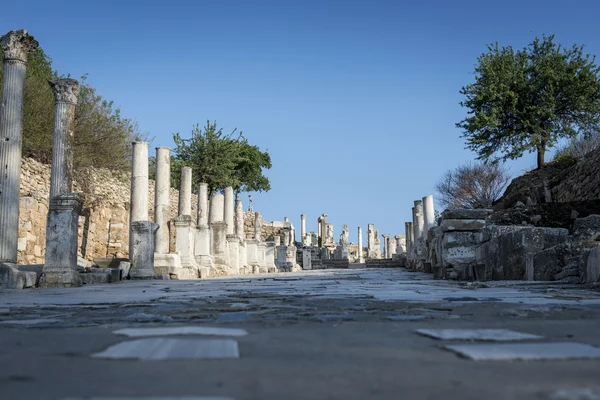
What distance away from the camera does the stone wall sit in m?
16.9

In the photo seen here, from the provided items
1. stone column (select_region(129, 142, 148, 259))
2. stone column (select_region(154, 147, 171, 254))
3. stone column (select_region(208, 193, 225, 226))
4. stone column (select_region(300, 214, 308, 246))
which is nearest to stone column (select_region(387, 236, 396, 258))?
stone column (select_region(300, 214, 308, 246))

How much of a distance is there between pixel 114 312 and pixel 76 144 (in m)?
21.1

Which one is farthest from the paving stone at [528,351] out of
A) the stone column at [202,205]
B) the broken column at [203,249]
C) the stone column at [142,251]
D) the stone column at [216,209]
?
the stone column at [216,209]

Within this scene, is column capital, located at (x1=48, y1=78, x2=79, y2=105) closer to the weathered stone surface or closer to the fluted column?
the weathered stone surface

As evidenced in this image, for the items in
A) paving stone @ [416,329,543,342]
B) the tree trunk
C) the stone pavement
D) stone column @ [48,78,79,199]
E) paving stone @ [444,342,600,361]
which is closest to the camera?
the stone pavement

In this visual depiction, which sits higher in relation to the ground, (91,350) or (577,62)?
(577,62)

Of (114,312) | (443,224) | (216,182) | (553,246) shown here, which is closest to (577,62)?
(216,182)

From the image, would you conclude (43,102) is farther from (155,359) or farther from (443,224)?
(155,359)

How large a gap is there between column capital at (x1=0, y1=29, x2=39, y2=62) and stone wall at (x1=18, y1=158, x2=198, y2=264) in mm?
7579

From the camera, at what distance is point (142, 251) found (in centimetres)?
1402

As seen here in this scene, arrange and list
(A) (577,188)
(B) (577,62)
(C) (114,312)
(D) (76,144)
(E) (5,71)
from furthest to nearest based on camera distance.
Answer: (B) (577,62) < (D) (76,144) < (A) (577,188) < (E) (5,71) < (C) (114,312)

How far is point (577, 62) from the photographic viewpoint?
30.3 metres

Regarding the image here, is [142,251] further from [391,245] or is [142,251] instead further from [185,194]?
[391,245]

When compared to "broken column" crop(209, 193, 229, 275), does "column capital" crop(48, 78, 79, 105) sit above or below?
above
